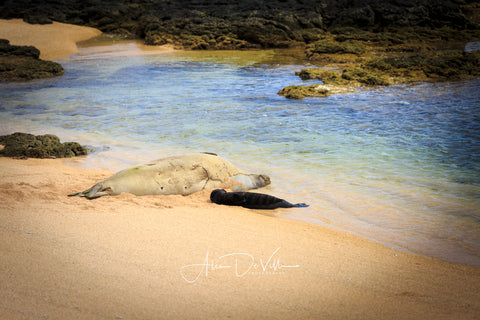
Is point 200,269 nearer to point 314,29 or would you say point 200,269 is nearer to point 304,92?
point 304,92

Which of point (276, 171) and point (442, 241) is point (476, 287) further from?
point (276, 171)

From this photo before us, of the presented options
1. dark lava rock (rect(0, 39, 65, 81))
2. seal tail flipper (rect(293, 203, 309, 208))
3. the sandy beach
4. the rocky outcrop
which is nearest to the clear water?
seal tail flipper (rect(293, 203, 309, 208))

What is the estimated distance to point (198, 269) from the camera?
3.10m

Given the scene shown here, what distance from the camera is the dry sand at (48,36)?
949 inches

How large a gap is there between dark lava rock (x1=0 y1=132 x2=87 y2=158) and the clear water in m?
0.38

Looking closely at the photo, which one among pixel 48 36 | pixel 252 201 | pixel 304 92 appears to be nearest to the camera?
pixel 252 201

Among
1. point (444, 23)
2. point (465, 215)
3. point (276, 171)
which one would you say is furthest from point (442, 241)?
point (444, 23)

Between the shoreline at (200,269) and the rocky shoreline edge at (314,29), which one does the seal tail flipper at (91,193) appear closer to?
the shoreline at (200,269)

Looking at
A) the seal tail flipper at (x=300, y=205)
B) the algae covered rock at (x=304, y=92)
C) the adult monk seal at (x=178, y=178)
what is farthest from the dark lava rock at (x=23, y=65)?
the seal tail flipper at (x=300, y=205)

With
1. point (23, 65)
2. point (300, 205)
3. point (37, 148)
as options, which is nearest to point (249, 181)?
point (300, 205)

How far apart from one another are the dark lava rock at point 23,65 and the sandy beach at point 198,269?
14024 millimetres

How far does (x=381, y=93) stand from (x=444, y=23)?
58.0 ft

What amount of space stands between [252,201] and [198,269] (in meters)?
2.09

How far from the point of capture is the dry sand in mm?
24094
